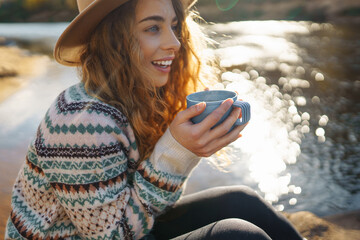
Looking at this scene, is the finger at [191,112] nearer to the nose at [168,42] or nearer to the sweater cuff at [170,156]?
the sweater cuff at [170,156]

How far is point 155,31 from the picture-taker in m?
1.50

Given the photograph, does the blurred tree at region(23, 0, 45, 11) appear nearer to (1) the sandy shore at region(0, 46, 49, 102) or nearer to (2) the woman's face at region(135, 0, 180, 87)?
(1) the sandy shore at region(0, 46, 49, 102)

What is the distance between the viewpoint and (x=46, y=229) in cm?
130

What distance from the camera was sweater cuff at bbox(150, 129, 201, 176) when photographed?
127 cm

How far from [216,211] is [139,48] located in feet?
2.54

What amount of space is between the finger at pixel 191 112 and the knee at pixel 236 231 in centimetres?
40

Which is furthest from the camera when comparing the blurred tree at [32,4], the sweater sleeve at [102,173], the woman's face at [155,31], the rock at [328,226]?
the blurred tree at [32,4]

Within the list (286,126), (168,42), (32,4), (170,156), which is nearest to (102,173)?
(170,156)

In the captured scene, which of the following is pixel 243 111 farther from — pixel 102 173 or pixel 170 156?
pixel 102 173

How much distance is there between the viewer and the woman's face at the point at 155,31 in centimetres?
145

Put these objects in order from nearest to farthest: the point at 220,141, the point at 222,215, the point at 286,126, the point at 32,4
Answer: the point at 220,141 < the point at 222,215 < the point at 286,126 < the point at 32,4

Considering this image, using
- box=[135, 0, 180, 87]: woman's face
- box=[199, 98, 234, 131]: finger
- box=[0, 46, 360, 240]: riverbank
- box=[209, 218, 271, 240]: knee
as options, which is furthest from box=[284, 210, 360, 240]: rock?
box=[135, 0, 180, 87]: woman's face

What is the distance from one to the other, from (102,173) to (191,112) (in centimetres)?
36

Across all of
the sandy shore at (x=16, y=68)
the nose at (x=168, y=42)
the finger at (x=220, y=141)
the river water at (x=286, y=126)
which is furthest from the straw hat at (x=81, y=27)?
the sandy shore at (x=16, y=68)
